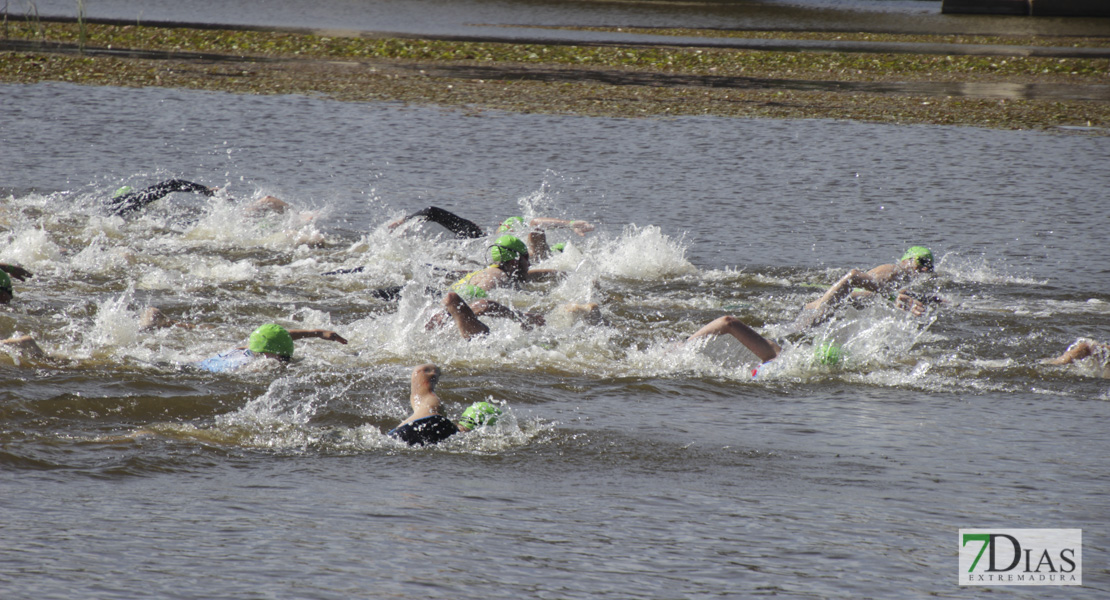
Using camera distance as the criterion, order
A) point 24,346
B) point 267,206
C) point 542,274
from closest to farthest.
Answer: point 24,346 < point 542,274 < point 267,206

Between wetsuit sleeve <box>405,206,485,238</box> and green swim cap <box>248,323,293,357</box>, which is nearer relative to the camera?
green swim cap <box>248,323,293,357</box>

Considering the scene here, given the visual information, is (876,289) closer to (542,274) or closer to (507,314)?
(542,274)

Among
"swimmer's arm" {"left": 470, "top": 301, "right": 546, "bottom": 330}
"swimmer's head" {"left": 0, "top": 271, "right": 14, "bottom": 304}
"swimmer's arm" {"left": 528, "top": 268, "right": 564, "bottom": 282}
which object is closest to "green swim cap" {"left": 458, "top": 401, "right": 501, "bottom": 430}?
"swimmer's arm" {"left": 470, "top": 301, "right": 546, "bottom": 330}

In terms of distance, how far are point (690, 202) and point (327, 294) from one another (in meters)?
6.51

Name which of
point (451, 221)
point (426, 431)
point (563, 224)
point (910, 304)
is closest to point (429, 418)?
point (426, 431)

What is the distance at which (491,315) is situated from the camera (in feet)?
33.4

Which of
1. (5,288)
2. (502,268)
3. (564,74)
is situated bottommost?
(5,288)

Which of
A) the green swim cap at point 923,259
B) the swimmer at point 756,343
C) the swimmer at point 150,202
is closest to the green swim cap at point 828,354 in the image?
the swimmer at point 756,343

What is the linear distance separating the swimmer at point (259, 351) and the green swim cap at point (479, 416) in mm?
1755

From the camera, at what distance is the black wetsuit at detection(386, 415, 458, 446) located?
292 inches

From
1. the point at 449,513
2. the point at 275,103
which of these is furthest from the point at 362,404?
the point at 275,103

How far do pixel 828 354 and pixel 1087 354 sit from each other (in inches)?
85.4

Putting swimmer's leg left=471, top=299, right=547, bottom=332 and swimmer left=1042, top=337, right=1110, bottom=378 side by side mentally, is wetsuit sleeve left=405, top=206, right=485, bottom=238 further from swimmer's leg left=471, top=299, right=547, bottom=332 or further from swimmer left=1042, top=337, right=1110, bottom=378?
swimmer left=1042, top=337, right=1110, bottom=378

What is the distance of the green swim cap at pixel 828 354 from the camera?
9.60 meters
